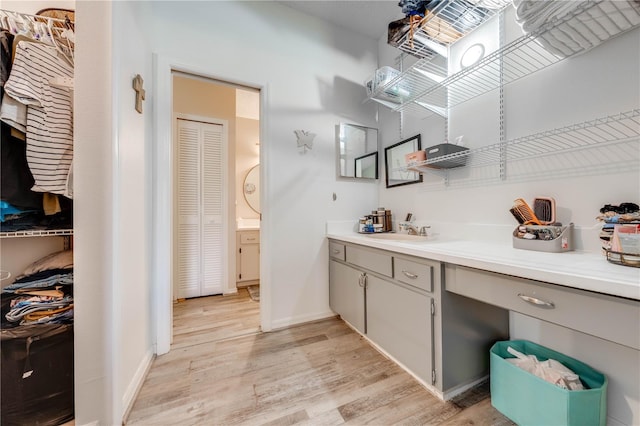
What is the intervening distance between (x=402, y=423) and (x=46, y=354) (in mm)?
1587

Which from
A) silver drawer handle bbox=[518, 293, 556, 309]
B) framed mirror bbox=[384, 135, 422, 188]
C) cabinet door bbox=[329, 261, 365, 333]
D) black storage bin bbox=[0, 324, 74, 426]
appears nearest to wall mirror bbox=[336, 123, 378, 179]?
framed mirror bbox=[384, 135, 422, 188]

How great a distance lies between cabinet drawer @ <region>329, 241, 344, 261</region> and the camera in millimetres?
1957

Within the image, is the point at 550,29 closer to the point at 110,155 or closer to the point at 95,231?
the point at 110,155

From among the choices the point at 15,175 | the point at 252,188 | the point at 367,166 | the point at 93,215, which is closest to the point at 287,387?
the point at 93,215

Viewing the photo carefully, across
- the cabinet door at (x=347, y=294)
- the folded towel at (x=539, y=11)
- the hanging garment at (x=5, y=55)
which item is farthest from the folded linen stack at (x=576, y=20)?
the hanging garment at (x=5, y=55)

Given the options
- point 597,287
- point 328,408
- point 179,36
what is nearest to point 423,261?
point 597,287

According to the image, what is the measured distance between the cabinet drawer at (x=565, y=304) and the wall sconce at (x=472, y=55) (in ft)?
4.55

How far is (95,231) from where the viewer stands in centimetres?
97

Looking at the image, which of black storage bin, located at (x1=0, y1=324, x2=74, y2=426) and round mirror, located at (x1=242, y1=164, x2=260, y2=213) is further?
round mirror, located at (x1=242, y1=164, x2=260, y2=213)

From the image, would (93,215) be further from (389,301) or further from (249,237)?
(249,237)

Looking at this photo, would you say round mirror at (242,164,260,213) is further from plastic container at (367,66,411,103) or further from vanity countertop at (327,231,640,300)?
vanity countertop at (327,231,640,300)

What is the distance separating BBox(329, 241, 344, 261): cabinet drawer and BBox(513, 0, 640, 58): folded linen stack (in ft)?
5.26

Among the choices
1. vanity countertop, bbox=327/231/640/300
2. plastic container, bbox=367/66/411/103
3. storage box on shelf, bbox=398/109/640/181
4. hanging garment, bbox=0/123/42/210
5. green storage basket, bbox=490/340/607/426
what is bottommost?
green storage basket, bbox=490/340/607/426

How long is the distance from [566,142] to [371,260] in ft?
3.85
